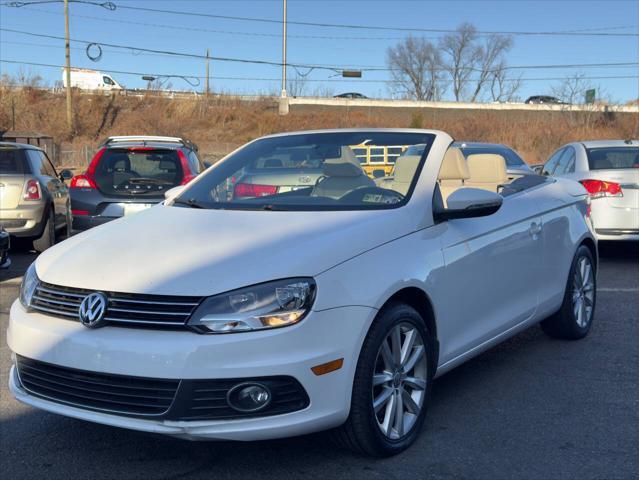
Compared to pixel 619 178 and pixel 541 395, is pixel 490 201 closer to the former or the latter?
pixel 541 395

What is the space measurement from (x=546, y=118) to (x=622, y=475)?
54127mm

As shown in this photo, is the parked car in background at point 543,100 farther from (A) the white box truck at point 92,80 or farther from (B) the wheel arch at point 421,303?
(B) the wheel arch at point 421,303

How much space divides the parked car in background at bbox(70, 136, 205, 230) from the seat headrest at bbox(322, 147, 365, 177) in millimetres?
4762

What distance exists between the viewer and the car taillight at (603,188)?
9.87 metres

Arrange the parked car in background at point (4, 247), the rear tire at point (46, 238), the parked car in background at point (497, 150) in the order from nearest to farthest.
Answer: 1. the parked car in background at point (4, 247)
2. the rear tire at point (46, 238)
3. the parked car in background at point (497, 150)

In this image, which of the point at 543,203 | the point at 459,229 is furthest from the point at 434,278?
the point at 543,203

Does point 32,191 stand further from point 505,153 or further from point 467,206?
point 505,153

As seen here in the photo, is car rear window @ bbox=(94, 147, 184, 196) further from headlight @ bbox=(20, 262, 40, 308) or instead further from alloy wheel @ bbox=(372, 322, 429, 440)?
alloy wheel @ bbox=(372, 322, 429, 440)

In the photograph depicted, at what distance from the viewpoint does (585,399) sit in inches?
186

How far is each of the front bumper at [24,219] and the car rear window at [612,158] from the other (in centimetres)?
734

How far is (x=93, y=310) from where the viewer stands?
11.0ft

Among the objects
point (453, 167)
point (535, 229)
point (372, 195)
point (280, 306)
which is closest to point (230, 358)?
point (280, 306)

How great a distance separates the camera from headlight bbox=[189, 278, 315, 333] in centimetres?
321

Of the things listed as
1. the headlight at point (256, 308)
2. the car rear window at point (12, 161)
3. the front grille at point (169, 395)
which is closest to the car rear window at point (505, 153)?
the car rear window at point (12, 161)
